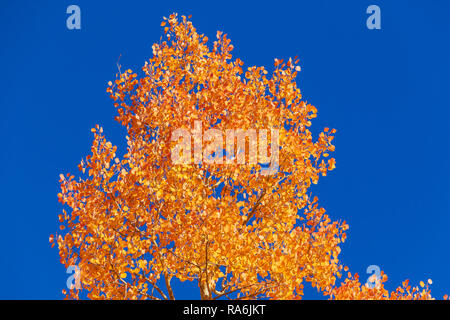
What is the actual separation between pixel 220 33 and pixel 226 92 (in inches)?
92.6

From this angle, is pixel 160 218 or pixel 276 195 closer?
pixel 160 218

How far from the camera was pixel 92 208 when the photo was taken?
1230 centimetres

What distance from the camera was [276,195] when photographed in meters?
14.0

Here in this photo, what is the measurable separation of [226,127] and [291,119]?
2138mm

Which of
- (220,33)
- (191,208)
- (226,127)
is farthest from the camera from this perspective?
(220,33)
